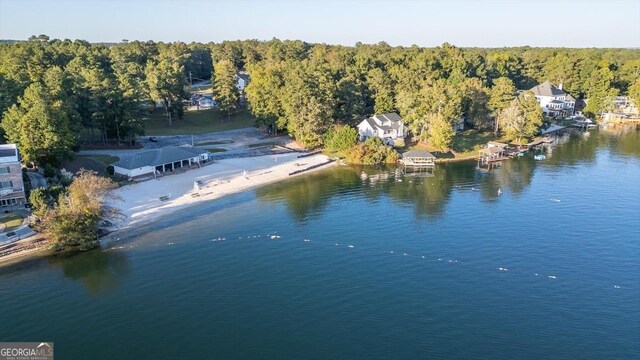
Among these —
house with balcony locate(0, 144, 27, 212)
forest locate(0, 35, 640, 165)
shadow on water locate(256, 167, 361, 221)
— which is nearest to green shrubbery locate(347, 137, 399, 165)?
shadow on water locate(256, 167, 361, 221)

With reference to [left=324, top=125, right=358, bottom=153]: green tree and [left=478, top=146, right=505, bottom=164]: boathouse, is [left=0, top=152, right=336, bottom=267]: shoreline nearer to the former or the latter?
[left=324, top=125, right=358, bottom=153]: green tree

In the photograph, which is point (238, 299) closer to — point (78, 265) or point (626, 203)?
point (78, 265)

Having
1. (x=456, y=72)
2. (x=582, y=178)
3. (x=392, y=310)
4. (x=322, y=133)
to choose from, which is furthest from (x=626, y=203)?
(x=456, y=72)

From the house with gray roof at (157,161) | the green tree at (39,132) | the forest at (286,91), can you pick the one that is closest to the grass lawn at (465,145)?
the forest at (286,91)

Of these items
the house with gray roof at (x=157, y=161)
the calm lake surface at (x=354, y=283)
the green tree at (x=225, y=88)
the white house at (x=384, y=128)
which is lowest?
the calm lake surface at (x=354, y=283)

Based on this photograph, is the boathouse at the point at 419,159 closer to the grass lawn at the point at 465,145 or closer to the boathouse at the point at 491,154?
the grass lawn at the point at 465,145

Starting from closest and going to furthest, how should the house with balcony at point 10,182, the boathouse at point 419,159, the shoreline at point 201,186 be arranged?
the house with balcony at point 10,182, the shoreline at point 201,186, the boathouse at point 419,159
